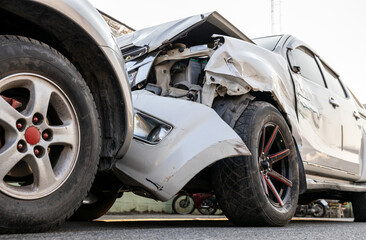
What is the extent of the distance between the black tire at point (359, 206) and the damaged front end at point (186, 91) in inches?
84.1

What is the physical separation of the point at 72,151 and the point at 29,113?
283mm

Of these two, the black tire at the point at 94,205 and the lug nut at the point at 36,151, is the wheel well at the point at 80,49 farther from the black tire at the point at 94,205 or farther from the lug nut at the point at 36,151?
the black tire at the point at 94,205

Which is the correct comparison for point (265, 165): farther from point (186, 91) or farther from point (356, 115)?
point (356, 115)

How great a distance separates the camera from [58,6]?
1868 millimetres

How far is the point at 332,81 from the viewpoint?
5.12m

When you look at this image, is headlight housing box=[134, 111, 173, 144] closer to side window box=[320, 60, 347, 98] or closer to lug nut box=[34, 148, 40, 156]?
lug nut box=[34, 148, 40, 156]

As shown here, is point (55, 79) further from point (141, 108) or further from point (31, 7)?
point (141, 108)

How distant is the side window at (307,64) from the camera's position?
436cm

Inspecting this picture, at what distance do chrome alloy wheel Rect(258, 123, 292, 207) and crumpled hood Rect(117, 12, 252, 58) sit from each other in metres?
0.83

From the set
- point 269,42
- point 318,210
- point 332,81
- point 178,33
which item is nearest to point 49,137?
point 178,33

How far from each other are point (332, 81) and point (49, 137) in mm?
4020

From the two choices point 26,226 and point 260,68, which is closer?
point 26,226

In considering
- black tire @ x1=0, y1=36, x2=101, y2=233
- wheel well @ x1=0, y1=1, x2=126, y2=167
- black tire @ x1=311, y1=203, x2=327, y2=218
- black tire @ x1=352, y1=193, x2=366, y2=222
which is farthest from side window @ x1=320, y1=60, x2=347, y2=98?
black tire @ x1=311, y1=203, x2=327, y2=218

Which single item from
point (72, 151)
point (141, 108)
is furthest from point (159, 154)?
point (72, 151)
